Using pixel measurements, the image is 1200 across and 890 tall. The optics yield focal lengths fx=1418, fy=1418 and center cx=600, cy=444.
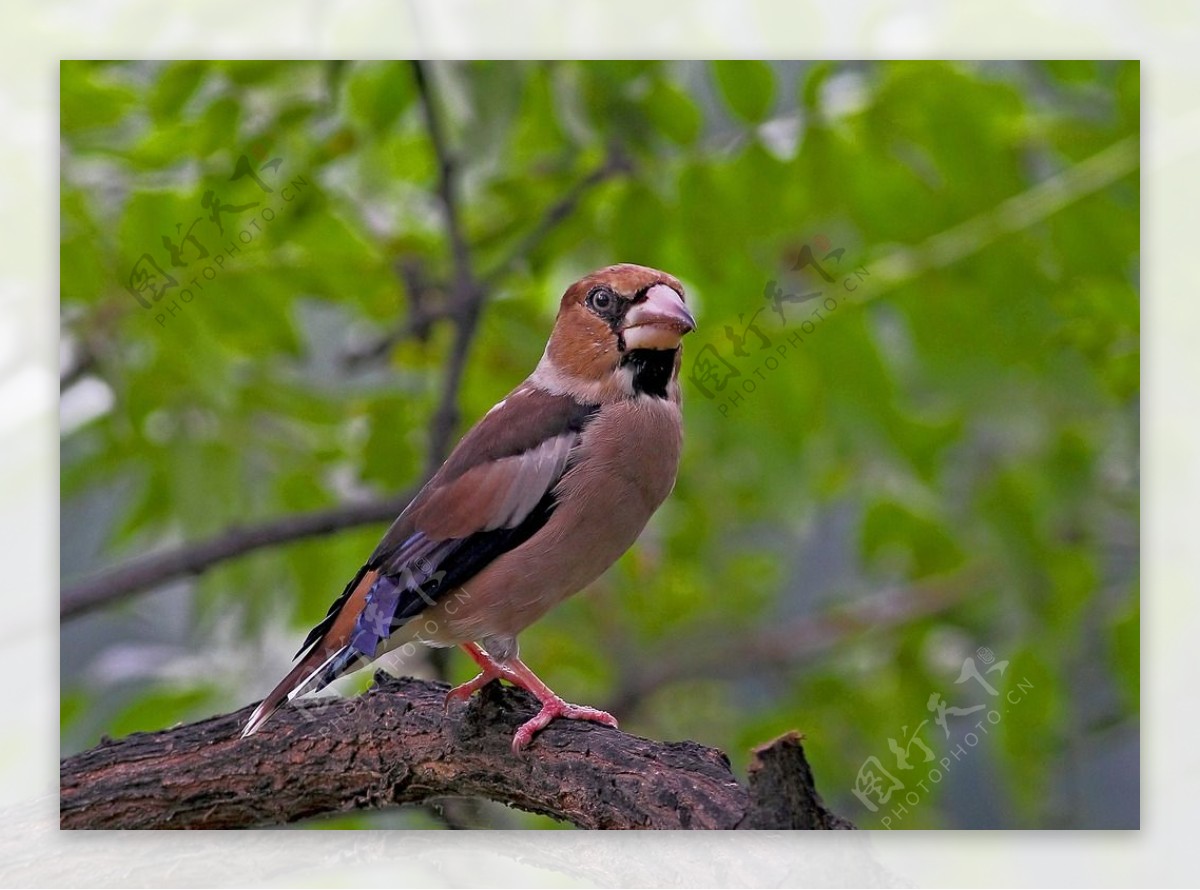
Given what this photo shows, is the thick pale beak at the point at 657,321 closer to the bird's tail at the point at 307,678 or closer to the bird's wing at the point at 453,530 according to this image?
the bird's wing at the point at 453,530

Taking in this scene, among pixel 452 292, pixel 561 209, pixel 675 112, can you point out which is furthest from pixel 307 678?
pixel 675 112

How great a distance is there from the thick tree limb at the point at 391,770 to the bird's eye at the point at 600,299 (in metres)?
0.87

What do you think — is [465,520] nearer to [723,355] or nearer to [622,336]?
[622,336]

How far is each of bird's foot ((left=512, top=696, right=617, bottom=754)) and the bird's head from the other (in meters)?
0.68

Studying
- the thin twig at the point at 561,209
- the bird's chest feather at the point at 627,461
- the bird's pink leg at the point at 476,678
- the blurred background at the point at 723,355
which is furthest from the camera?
the thin twig at the point at 561,209

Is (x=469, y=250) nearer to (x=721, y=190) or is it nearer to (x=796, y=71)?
(x=721, y=190)

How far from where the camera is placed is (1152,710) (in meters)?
3.64

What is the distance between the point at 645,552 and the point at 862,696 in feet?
2.36

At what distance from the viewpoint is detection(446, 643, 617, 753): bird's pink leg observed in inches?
121

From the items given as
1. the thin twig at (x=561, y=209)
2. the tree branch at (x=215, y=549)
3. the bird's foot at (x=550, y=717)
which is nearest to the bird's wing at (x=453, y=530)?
the bird's foot at (x=550, y=717)

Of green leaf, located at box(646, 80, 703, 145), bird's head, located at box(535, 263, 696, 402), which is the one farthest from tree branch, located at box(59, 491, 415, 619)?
green leaf, located at box(646, 80, 703, 145)

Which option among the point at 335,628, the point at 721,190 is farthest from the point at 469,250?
the point at 335,628

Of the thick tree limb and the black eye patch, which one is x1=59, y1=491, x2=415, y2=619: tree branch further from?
the black eye patch

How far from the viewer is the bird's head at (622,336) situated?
120 inches
